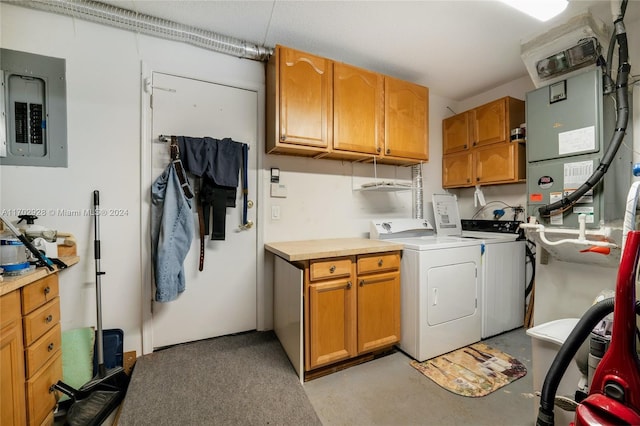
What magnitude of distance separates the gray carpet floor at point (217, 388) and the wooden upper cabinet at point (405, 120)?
2045 millimetres

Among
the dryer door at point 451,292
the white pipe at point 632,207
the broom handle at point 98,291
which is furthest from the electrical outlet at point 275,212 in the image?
the white pipe at point 632,207

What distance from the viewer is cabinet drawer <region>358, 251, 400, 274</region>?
1.99 metres

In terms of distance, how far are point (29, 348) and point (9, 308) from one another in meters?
0.29

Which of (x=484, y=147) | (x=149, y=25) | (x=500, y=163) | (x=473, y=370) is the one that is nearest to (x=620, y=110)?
(x=500, y=163)

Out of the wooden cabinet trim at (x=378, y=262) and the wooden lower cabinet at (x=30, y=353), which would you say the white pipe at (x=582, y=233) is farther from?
the wooden lower cabinet at (x=30, y=353)

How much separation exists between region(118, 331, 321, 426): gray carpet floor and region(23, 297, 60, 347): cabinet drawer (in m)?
0.60

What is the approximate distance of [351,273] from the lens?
1.94 metres

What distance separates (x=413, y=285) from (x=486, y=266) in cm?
83

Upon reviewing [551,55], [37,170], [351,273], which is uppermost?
[551,55]

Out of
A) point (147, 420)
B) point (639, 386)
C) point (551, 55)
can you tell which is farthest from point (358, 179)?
point (147, 420)

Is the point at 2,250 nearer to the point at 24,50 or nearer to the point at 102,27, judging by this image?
the point at 24,50

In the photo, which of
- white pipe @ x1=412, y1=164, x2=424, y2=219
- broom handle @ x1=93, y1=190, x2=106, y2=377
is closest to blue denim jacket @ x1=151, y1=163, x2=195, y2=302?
broom handle @ x1=93, y1=190, x2=106, y2=377

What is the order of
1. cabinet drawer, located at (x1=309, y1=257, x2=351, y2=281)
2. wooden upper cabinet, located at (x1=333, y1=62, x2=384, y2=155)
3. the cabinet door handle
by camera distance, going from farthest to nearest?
wooden upper cabinet, located at (x1=333, y1=62, x2=384, y2=155) → the cabinet door handle → cabinet drawer, located at (x1=309, y1=257, x2=351, y2=281)

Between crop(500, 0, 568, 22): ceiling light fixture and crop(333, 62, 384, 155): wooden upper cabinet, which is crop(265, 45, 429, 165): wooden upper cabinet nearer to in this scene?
crop(333, 62, 384, 155): wooden upper cabinet
